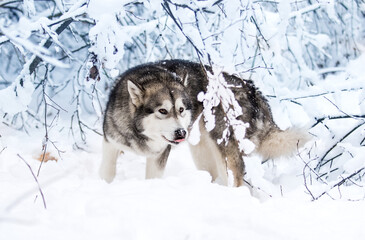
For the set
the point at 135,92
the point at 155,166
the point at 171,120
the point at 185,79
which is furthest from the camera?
the point at 155,166

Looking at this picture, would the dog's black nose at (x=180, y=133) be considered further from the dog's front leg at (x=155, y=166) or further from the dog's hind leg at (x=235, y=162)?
the dog's hind leg at (x=235, y=162)

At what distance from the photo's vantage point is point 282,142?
463 centimetres

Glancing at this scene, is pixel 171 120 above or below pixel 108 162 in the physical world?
above

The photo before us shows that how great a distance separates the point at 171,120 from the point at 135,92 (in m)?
0.43

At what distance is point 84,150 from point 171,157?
3.50 ft

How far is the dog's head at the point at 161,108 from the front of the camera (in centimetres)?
420

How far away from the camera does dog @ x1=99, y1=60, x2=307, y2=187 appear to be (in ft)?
14.2

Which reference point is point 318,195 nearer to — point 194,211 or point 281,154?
point 281,154

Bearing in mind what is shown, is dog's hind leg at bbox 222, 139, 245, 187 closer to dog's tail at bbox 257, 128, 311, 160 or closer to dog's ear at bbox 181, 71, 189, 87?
dog's tail at bbox 257, 128, 311, 160

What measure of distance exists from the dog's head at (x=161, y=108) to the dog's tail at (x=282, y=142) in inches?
31.7

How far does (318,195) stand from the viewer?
148 inches

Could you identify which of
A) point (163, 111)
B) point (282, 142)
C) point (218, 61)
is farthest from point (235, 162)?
point (218, 61)

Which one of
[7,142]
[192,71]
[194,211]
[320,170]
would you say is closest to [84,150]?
[7,142]

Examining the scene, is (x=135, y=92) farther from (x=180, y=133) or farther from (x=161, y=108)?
(x=180, y=133)
